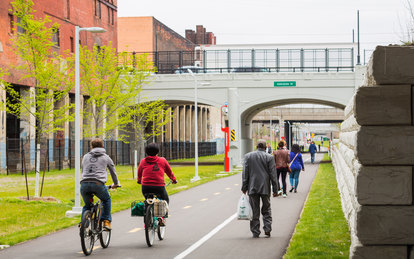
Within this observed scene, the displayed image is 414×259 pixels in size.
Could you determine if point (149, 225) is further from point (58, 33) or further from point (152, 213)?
point (58, 33)

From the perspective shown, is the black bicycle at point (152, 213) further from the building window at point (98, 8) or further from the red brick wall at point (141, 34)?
the red brick wall at point (141, 34)

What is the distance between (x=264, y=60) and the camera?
52.5 meters

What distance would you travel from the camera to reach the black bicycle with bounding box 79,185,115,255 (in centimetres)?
976

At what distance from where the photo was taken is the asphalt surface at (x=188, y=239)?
10.3 m

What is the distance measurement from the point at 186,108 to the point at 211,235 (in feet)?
205

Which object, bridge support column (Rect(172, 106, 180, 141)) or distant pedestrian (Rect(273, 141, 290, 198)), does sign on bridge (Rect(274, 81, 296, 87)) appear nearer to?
bridge support column (Rect(172, 106, 180, 141))

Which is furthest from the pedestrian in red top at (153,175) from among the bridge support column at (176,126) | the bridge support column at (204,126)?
the bridge support column at (204,126)

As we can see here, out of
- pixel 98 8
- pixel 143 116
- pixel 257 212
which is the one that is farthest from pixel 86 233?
pixel 98 8

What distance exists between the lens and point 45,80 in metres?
21.0

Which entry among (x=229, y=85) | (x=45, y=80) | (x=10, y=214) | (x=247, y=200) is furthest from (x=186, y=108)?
(x=247, y=200)

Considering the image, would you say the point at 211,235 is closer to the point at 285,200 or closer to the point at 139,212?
the point at 139,212

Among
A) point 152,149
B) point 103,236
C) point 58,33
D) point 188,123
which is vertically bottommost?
point 103,236

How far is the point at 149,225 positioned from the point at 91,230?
104 centimetres

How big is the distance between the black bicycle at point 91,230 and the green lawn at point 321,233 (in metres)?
2.91
